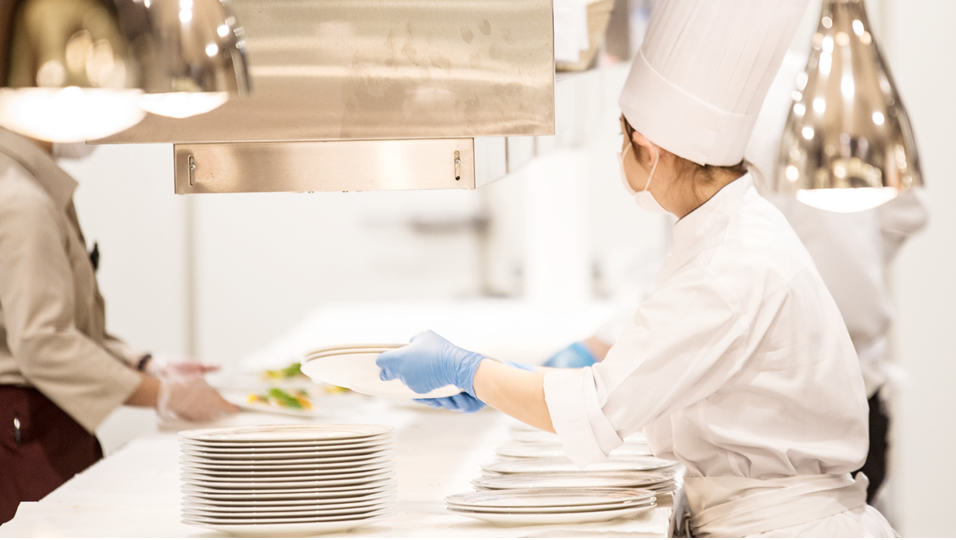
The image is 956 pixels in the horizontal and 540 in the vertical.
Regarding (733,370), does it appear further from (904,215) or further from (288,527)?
(904,215)

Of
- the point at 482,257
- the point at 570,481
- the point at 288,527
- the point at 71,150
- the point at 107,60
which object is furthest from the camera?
the point at 482,257

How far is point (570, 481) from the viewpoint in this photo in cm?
161

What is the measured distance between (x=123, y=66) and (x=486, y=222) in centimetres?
440

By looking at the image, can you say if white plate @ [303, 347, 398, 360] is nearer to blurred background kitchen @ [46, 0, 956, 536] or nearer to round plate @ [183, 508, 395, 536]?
round plate @ [183, 508, 395, 536]

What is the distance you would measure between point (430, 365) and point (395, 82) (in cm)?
45

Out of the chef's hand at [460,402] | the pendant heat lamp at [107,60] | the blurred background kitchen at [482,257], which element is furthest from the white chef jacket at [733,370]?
the pendant heat lamp at [107,60]

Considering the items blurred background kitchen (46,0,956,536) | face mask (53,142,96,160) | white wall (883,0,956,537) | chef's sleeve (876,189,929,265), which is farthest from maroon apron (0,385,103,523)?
white wall (883,0,956,537)

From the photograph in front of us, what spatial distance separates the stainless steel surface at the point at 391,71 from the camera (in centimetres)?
151

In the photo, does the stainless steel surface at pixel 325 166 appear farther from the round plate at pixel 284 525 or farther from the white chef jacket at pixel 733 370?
the round plate at pixel 284 525

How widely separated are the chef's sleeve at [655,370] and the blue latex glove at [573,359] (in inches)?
36.6

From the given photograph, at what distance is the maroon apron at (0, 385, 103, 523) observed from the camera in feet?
7.47

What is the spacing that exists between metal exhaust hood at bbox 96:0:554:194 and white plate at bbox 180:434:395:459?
0.40 m

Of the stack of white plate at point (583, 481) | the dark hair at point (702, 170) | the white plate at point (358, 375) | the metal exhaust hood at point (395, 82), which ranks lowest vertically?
the stack of white plate at point (583, 481)

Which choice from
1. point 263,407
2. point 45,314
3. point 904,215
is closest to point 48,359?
point 45,314
